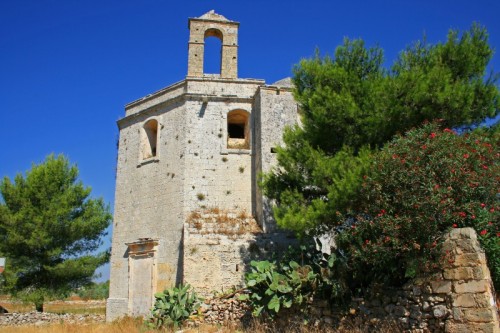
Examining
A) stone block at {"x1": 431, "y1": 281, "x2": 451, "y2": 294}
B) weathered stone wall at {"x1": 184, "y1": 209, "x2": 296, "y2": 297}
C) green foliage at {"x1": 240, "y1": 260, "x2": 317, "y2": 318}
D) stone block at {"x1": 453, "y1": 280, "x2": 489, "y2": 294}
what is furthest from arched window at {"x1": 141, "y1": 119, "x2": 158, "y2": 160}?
stone block at {"x1": 453, "y1": 280, "x2": 489, "y2": 294}

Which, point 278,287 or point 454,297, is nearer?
point 454,297

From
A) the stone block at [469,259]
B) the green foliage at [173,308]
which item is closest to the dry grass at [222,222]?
the green foliage at [173,308]

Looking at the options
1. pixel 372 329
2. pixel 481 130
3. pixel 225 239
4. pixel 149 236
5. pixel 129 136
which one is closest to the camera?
pixel 372 329

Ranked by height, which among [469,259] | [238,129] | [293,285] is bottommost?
[293,285]

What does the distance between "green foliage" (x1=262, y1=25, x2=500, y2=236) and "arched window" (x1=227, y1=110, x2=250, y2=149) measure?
4262 mm

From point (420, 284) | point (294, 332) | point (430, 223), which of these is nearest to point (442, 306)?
point (420, 284)

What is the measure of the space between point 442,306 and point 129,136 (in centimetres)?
1274

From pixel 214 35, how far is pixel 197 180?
5849 millimetres

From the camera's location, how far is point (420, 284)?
7.55m

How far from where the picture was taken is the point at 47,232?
1711 cm

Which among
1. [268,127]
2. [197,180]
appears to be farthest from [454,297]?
[197,180]

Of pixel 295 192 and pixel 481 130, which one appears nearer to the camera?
pixel 481 130

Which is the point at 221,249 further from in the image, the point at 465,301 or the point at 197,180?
the point at 465,301

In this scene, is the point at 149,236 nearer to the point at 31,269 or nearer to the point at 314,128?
the point at 31,269
